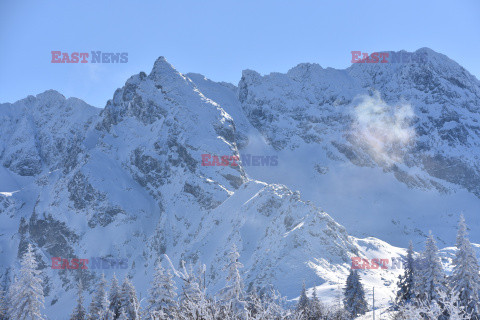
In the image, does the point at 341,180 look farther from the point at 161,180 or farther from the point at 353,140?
the point at 161,180

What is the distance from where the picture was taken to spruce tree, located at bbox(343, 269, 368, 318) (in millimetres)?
44531

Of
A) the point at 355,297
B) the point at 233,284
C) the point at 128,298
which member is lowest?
the point at 355,297

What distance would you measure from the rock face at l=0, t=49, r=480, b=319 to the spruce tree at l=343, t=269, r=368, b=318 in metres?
18.5

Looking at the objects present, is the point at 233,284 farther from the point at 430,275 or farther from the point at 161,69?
the point at 161,69

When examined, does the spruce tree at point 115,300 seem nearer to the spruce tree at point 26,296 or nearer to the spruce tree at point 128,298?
the spruce tree at point 128,298

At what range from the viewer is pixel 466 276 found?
2836 cm

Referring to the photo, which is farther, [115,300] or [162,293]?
[115,300]

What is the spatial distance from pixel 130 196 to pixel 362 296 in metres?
103

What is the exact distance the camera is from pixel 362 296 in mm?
46031

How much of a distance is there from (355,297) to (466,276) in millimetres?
18935

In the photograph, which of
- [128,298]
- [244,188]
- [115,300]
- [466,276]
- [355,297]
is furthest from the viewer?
[244,188]

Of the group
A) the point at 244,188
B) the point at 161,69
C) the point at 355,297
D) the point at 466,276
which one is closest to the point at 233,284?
the point at 466,276

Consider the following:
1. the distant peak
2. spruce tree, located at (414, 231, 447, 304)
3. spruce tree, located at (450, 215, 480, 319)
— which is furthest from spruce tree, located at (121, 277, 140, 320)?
the distant peak

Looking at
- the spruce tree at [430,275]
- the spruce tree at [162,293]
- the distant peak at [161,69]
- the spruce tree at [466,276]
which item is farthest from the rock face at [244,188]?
the spruce tree at [162,293]
